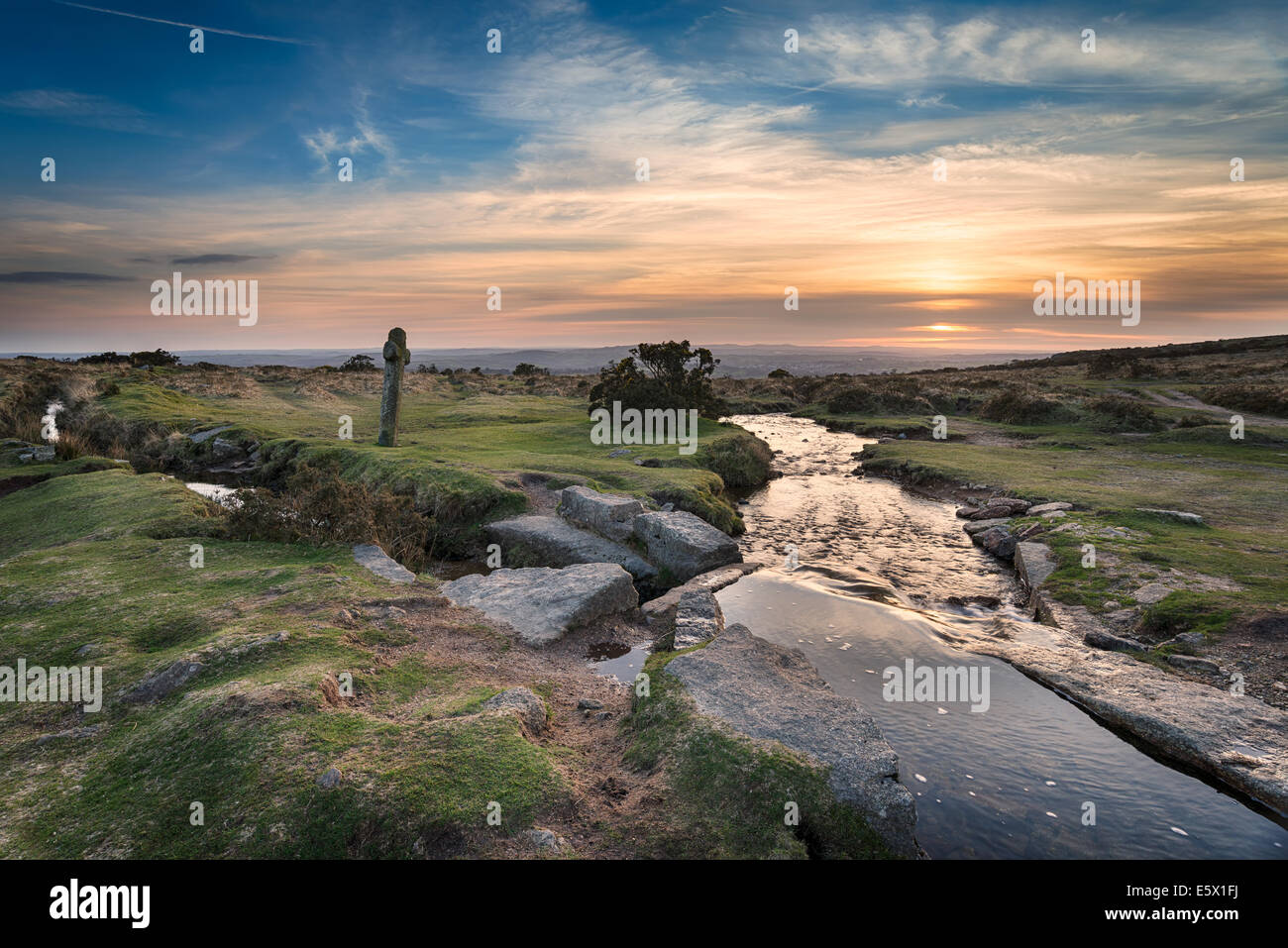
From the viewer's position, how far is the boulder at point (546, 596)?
10570mm

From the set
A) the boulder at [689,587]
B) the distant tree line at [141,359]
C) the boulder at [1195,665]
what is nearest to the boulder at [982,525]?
the boulder at [689,587]

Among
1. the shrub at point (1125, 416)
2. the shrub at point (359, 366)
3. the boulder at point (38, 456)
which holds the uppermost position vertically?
Answer: the shrub at point (359, 366)

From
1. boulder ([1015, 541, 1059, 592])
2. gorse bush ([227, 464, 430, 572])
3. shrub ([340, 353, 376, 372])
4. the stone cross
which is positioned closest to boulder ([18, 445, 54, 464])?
the stone cross

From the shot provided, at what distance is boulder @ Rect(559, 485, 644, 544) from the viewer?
605 inches

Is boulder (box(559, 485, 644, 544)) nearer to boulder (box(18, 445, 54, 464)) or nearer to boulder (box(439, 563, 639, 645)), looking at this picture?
boulder (box(439, 563, 639, 645))

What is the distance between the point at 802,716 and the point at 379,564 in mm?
8497

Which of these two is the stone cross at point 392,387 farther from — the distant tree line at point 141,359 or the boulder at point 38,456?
the distant tree line at point 141,359

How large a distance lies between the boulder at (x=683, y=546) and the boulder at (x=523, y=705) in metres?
7.19

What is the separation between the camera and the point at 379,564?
11.9 meters

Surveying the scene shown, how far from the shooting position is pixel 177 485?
652 inches

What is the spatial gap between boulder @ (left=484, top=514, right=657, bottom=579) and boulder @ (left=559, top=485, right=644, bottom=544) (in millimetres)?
282

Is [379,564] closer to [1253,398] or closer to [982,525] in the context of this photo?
[982,525]

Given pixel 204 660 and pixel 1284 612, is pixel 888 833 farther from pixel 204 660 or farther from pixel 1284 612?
pixel 1284 612
